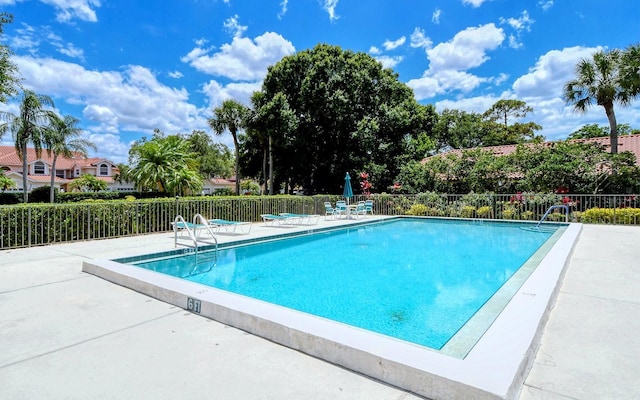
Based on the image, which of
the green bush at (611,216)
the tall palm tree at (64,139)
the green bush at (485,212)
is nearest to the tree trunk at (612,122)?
the green bush at (611,216)

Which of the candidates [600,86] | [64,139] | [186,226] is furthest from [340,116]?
[64,139]

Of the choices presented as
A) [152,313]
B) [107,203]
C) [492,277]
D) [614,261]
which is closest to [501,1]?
[614,261]

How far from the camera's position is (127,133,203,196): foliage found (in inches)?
772

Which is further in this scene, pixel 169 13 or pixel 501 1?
pixel 501 1

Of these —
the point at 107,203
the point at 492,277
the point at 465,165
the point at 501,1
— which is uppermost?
the point at 501,1

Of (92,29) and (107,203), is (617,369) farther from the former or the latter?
(92,29)

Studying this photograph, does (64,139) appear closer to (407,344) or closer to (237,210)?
(237,210)

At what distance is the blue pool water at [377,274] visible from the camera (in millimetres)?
4418

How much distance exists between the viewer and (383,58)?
26.5m

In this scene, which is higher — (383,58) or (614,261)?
(383,58)

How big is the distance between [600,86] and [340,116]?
45.6ft

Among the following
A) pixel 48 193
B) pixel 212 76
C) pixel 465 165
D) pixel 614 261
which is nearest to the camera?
pixel 614 261

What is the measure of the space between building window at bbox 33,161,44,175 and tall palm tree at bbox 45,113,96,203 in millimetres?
16348

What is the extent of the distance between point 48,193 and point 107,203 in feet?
70.3
